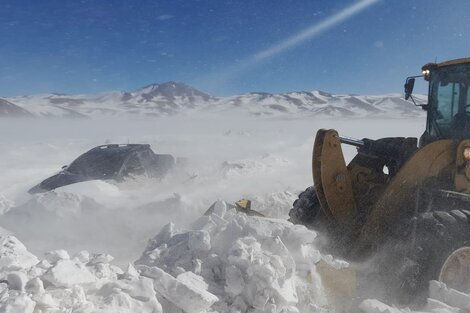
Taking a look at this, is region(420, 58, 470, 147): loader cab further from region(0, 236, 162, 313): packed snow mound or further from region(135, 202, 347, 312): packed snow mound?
region(0, 236, 162, 313): packed snow mound

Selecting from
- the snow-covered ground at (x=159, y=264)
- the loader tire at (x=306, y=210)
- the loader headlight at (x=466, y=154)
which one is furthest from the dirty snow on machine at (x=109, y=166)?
the loader headlight at (x=466, y=154)

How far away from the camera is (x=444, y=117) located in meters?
5.71

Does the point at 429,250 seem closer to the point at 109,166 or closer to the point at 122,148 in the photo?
the point at 109,166

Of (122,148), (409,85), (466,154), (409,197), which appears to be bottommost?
(409,197)

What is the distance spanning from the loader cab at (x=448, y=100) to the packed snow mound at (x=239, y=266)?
8.14 ft

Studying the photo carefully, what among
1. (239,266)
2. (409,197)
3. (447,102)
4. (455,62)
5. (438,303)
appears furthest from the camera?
(447,102)

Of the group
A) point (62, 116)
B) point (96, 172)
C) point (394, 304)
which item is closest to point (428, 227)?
point (394, 304)

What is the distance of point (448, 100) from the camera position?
568 centimetres

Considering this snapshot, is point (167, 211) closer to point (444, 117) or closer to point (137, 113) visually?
point (444, 117)

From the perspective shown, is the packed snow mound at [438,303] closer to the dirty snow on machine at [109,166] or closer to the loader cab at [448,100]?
the loader cab at [448,100]

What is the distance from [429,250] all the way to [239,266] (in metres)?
1.98

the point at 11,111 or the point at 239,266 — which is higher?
the point at 11,111

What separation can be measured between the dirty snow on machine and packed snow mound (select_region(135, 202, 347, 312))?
244 inches

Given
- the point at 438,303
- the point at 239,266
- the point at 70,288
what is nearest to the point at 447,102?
Result: the point at 438,303
